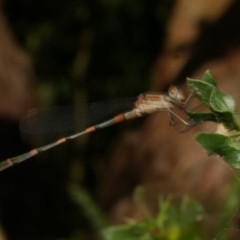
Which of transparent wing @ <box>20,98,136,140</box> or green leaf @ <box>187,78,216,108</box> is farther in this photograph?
transparent wing @ <box>20,98,136,140</box>

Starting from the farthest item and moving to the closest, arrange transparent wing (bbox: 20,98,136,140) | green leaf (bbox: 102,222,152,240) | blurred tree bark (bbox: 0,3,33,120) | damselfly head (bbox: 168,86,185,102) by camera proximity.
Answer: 1. blurred tree bark (bbox: 0,3,33,120)
2. transparent wing (bbox: 20,98,136,140)
3. damselfly head (bbox: 168,86,185,102)
4. green leaf (bbox: 102,222,152,240)

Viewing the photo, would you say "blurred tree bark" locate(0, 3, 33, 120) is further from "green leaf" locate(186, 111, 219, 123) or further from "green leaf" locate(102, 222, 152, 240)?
"green leaf" locate(186, 111, 219, 123)

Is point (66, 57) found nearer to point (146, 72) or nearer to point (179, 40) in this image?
point (146, 72)

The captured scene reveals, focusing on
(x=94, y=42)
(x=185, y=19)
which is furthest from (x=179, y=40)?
(x=94, y=42)

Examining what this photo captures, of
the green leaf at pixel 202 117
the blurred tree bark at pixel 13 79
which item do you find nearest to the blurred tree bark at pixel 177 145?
the blurred tree bark at pixel 13 79

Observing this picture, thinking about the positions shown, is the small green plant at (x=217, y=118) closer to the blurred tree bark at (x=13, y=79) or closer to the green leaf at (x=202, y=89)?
the green leaf at (x=202, y=89)

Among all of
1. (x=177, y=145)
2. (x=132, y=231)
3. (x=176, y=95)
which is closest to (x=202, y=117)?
(x=132, y=231)

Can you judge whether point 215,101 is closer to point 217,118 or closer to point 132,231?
point 217,118

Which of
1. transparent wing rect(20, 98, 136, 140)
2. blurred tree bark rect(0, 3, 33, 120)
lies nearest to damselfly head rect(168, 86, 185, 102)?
transparent wing rect(20, 98, 136, 140)
